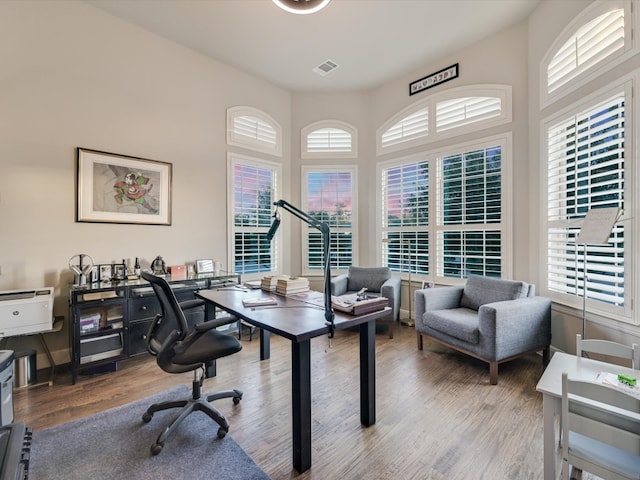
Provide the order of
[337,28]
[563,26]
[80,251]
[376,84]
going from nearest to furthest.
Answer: [563,26]
[80,251]
[337,28]
[376,84]

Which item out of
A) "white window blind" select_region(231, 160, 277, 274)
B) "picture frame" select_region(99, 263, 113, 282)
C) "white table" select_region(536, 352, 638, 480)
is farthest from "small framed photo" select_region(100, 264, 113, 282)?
"white table" select_region(536, 352, 638, 480)

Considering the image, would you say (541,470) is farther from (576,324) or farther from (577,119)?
(577,119)

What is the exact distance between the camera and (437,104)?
4031 mm

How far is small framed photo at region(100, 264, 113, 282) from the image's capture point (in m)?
2.93

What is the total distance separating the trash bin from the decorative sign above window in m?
5.31

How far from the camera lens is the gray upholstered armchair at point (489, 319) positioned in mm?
2549

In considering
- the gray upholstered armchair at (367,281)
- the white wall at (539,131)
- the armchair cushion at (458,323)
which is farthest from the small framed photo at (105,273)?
the white wall at (539,131)

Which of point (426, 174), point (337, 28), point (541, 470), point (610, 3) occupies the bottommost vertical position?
point (541, 470)

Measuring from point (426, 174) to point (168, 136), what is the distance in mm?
3422

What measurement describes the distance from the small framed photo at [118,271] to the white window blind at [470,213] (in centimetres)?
387

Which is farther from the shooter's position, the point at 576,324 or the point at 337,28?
the point at 337,28

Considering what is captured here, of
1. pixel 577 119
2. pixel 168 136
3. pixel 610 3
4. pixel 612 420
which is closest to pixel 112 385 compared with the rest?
pixel 168 136

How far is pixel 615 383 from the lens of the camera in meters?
1.37

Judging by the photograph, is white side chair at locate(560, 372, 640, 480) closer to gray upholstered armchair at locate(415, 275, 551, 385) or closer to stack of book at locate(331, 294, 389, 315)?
stack of book at locate(331, 294, 389, 315)
